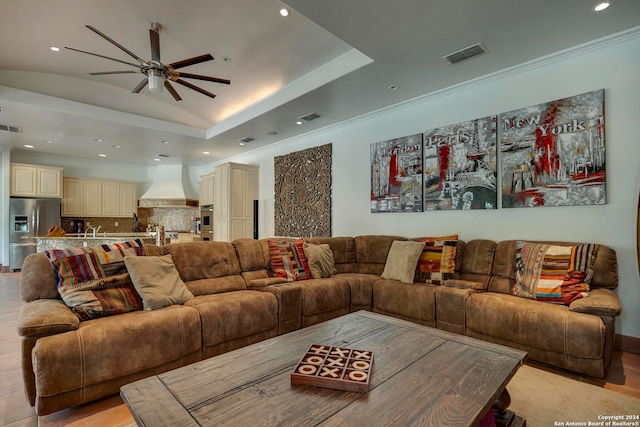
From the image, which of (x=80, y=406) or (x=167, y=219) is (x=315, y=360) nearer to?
(x=80, y=406)

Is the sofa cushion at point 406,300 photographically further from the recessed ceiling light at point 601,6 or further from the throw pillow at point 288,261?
the recessed ceiling light at point 601,6

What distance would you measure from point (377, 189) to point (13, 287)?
6.43m

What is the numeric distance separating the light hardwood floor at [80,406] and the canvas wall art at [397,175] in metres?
2.28

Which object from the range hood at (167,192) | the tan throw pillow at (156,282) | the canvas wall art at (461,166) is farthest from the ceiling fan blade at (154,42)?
the range hood at (167,192)

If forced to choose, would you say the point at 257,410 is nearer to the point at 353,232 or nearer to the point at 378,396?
the point at 378,396

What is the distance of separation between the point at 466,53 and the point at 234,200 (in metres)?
4.89

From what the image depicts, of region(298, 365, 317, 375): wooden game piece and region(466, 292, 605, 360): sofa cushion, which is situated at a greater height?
region(298, 365, 317, 375): wooden game piece

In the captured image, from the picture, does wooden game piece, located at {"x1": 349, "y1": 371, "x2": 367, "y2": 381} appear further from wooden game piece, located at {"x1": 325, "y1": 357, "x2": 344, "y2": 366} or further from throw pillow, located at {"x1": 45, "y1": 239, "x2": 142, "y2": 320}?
throw pillow, located at {"x1": 45, "y1": 239, "x2": 142, "y2": 320}

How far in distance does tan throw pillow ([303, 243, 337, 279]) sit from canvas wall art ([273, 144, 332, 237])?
4.37ft

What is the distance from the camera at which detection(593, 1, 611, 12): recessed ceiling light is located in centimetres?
224

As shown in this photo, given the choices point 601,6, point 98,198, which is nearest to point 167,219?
point 98,198

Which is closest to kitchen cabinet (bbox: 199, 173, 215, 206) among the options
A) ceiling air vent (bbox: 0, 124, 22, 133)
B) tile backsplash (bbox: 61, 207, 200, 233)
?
tile backsplash (bbox: 61, 207, 200, 233)

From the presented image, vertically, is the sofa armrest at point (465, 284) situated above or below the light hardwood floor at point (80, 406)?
above

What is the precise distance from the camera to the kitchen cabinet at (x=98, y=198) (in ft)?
25.3
